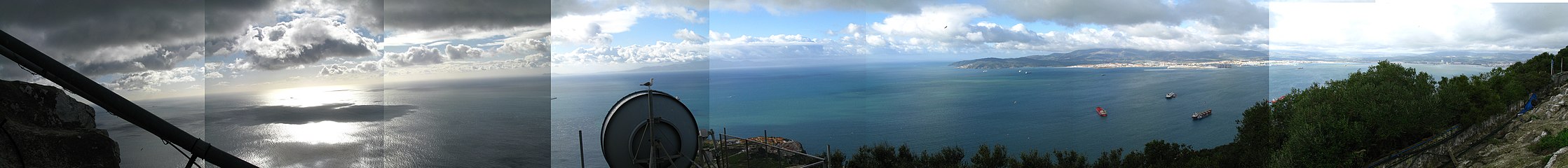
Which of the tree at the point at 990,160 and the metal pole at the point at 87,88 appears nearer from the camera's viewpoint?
the metal pole at the point at 87,88

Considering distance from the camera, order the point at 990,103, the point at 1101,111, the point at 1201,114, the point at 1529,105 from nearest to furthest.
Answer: the point at 1529,105 → the point at 1201,114 → the point at 1101,111 → the point at 990,103

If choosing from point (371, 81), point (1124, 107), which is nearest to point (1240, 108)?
point (1124, 107)

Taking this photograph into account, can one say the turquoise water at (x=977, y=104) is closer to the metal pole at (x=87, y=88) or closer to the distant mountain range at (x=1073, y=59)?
the distant mountain range at (x=1073, y=59)

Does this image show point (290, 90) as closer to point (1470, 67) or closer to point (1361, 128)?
point (1361, 128)

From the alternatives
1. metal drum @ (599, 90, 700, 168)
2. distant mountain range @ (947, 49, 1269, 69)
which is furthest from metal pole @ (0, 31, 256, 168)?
distant mountain range @ (947, 49, 1269, 69)

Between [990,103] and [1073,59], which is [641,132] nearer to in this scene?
[990,103]

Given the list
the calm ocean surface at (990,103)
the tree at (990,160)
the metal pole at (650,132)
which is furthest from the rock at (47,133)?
the calm ocean surface at (990,103)

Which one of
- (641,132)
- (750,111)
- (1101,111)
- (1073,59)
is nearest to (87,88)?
(641,132)
